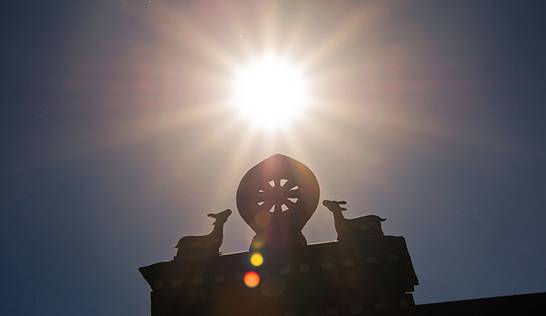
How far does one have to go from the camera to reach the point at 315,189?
17.1 meters

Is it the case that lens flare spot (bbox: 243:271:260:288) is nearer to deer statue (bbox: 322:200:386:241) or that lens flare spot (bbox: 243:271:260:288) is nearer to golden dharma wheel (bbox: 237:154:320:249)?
golden dharma wheel (bbox: 237:154:320:249)

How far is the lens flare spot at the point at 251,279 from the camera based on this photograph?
14.3 metres

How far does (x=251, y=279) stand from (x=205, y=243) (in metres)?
2.26

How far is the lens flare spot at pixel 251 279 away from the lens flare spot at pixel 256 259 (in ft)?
0.99

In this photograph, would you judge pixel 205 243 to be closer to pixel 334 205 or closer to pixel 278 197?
pixel 278 197

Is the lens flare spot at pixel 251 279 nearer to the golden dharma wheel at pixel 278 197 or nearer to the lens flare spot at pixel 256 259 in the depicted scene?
the lens flare spot at pixel 256 259

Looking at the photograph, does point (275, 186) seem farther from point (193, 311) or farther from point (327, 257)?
point (193, 311)

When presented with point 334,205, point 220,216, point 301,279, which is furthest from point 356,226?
point 220,216

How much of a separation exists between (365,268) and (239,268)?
13.2 feet

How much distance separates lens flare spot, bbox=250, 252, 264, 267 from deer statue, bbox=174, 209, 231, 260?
54.0 inches

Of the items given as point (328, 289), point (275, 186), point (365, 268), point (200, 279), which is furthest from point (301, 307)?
point (275, 186)

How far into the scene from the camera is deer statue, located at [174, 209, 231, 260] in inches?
607

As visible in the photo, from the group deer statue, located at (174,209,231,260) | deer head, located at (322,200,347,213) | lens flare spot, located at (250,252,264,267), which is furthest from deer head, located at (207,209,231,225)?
deer head, located at (322,200,347,213)

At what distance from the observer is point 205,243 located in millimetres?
15641
